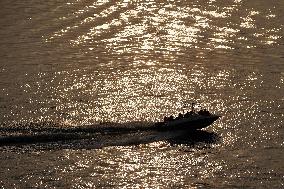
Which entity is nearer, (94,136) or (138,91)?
(94,136)

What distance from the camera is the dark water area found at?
237 feet

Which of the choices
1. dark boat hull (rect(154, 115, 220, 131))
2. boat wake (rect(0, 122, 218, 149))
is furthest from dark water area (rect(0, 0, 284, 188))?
dark boat hull (rect(154, 115, 220, 131))

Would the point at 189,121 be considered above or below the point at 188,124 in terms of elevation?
above

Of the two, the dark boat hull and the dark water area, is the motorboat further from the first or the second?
the dark water area

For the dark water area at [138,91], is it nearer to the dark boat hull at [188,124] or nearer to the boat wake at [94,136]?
the boat wake at [94,136]

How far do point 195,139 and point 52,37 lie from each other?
39.3m

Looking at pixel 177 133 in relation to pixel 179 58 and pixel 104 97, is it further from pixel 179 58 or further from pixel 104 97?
pixel 179 58

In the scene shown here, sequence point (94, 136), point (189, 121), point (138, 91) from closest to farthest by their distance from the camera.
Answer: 1. point (94, 136)
2. point (189, 121)
3. point (138, 91)

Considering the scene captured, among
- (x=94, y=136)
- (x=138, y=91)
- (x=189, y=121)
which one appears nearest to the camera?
(x=94, y=136)

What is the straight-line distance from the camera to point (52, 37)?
11112 centimetres

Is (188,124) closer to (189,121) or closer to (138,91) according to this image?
(189,121)

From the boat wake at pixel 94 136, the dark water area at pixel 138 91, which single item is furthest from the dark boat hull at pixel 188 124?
the dark water area at pixel 138 91

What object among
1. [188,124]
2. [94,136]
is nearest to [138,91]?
[188,124]

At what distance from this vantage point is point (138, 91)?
92375 millimetres
